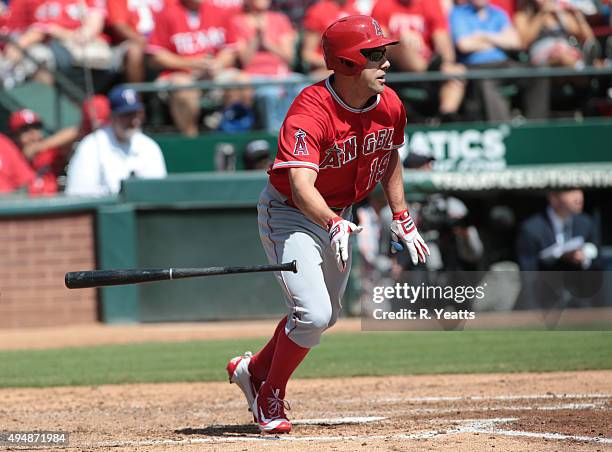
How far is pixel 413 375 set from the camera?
7.61m

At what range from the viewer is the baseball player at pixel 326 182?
16.2 feet

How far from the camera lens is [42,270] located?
10.6 meters

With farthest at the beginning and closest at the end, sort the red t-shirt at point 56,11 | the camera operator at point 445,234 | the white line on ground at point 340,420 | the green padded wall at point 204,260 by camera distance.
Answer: the red t-shirt at point 56,11
the green padded wall at point 204,260
the camera operator at point 445,234
the white line on ground at point 340,420

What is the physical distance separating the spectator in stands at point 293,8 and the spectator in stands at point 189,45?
1.78m

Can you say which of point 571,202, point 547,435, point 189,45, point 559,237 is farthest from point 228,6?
point 547,435

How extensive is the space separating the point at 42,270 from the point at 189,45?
120 inches

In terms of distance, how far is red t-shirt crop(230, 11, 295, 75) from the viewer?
39.3ft

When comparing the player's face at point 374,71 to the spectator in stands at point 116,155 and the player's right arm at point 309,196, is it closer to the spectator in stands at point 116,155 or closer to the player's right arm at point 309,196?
the player's right arm at point 309,196

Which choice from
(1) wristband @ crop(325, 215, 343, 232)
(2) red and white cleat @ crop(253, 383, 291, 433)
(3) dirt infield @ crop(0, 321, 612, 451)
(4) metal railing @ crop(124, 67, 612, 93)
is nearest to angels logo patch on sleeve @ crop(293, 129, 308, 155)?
(1) wristband @ crop(325, 215, 343, 232)

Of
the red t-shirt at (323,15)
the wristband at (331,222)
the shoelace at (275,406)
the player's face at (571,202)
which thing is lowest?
the shoelace at (275,406)

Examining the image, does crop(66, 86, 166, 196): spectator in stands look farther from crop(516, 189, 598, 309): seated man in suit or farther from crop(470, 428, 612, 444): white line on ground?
crop(470, 428, 612, 444): white line on ground

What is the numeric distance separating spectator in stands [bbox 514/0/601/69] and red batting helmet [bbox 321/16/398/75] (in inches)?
272

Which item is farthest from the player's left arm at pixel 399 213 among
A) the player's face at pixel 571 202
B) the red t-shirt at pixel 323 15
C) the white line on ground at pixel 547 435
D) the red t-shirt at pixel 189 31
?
the red t-shirt at pixel 189 31

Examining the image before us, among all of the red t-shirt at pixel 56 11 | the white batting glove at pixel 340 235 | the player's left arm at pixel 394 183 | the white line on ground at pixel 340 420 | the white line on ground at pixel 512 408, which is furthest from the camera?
the red t-shirt at pixel 56 11
